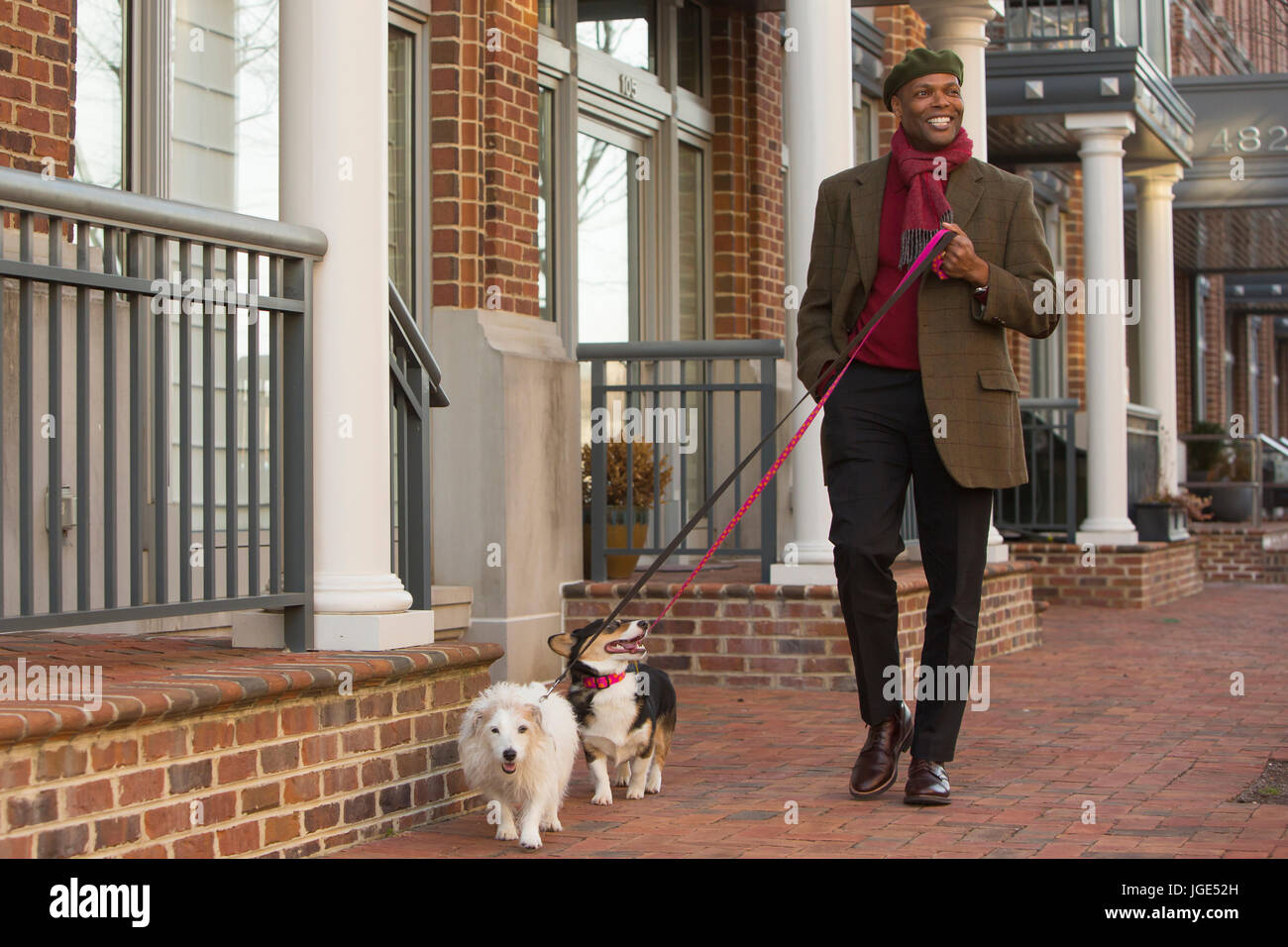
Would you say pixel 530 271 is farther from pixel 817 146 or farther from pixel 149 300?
pixel 149 300

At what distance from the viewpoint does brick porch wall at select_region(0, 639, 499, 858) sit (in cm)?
346

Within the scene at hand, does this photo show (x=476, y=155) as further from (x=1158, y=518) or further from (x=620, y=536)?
(x=1158, y=518)

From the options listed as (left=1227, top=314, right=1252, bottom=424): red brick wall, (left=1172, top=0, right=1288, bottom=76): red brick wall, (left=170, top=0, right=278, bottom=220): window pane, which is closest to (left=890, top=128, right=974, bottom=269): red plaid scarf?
(left=170, top=0, right=278, bottom=220): window pane

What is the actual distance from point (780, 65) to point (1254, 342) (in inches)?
955

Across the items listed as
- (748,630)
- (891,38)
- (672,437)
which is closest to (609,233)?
(672,437)

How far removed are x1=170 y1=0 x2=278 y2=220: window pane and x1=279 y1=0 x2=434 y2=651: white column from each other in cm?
164

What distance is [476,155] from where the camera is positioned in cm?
766

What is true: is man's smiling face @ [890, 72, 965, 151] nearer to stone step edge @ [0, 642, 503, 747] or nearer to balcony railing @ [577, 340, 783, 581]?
stone step edge @ [0, 642, 503, 747]

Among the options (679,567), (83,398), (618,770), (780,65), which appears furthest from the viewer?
(780,65)

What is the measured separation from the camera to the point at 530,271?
→ 797 cm

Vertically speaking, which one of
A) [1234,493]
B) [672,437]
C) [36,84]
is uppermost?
[36,84]

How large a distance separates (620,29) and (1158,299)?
7.78m

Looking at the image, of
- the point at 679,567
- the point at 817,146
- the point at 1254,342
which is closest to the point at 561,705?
the point at 817,146

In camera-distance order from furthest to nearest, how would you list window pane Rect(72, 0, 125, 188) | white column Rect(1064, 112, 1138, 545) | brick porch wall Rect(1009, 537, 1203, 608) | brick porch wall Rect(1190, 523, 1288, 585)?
brick porch wall Rect(1190, 523, 1288, 585), brick porch wall Rect(1009, 537, 1203, 608), white column Rect(1064, 112, 1138, 545), window pane Rect(72, 0, 125, 188)
